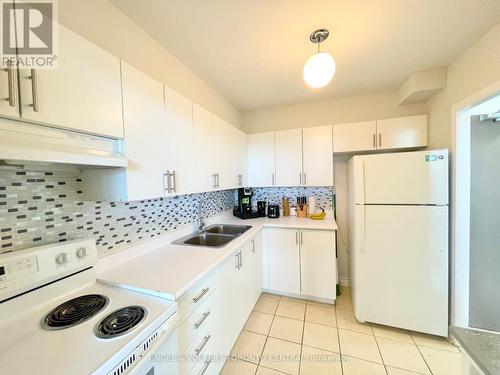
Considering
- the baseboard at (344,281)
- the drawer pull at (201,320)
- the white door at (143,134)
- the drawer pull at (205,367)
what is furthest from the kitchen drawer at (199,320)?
the baseboard at (344,281)

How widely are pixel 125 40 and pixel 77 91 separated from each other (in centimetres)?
75

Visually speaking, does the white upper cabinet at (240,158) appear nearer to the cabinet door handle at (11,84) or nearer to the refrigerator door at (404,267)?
the refrigerator door at (404,267)

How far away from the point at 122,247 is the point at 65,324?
0.58 m

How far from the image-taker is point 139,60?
1421 mm

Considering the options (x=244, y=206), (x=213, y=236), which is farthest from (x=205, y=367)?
(x=244, y=206)

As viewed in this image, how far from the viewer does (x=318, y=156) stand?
2.46 meters

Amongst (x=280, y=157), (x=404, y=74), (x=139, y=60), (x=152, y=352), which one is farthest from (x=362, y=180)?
(x=139, y=60)

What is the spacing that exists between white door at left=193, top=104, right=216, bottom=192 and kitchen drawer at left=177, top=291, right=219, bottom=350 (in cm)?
84

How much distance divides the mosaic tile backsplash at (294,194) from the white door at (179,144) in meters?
1.57

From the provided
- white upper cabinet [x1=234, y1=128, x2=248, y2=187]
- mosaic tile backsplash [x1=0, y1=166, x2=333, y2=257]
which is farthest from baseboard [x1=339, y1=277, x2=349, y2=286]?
mosaic tile backsplash [x1=0, y1=166, x2=333, y2=257]

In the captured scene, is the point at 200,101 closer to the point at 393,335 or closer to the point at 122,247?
the point at 122,247

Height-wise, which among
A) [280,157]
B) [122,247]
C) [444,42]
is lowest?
[122,247]

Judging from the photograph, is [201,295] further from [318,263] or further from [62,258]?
[318,263]

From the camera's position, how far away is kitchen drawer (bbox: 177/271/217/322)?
1055 millimetres
